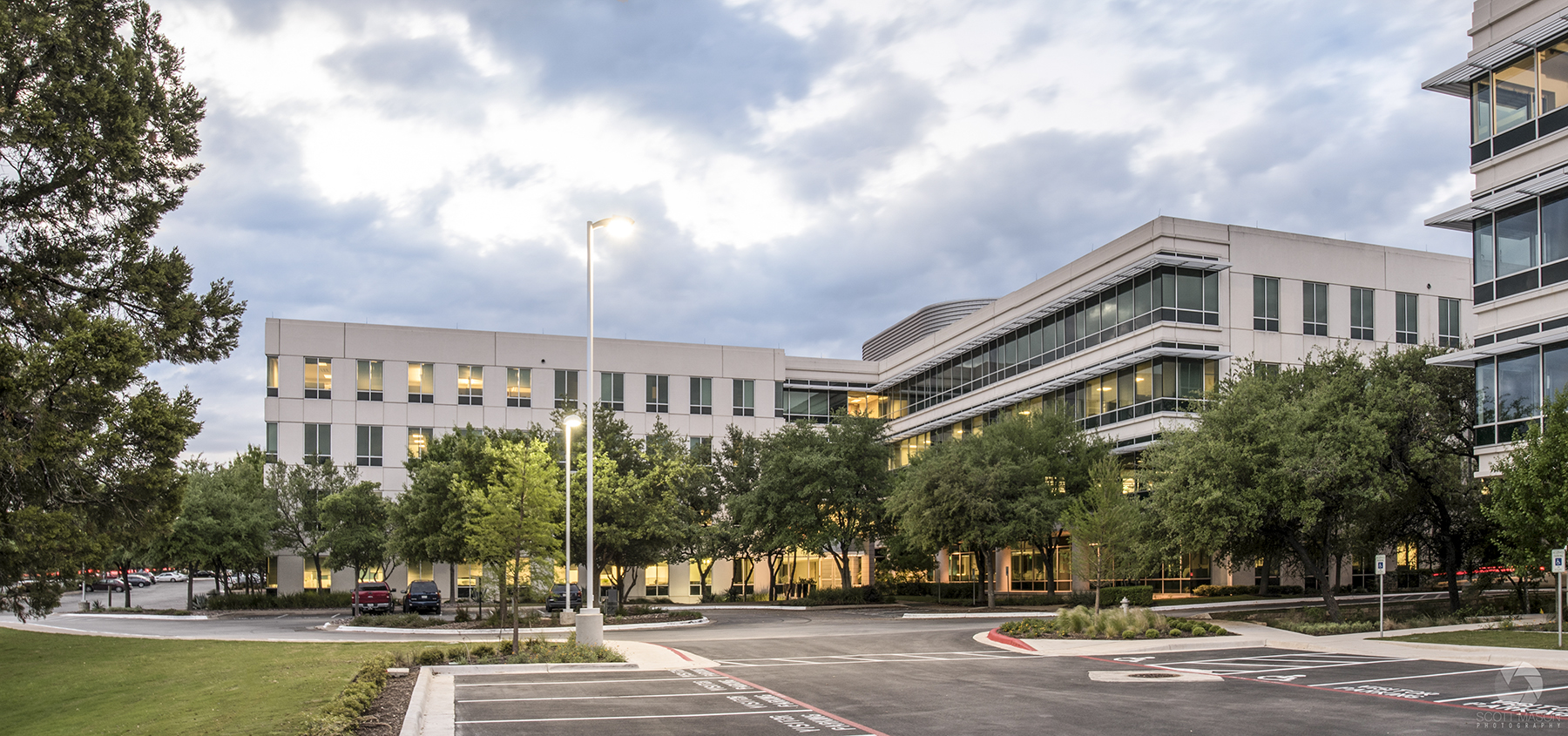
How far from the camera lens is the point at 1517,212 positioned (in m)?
31.5

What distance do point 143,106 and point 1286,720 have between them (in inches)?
1095

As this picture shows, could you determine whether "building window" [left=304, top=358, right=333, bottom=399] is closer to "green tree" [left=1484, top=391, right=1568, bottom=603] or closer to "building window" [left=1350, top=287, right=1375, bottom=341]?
"building window" [left=1350, top=287, right=1375, bottom=341]

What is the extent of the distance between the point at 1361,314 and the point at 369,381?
181 ft

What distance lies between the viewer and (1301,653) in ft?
79.4

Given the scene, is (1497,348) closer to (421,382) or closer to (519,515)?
(519,515)

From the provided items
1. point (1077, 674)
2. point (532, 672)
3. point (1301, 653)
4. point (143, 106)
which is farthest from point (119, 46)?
point (1301, 653)

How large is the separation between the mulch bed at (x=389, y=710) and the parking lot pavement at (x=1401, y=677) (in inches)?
542

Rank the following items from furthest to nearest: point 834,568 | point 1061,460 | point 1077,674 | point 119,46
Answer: point 834,568
point 1061,460
point 119,46
point 1077,674

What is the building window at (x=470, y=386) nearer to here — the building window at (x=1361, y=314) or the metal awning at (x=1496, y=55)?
the building window at (x=1361, y=314)

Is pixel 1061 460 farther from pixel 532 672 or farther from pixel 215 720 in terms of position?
pixel 215 720

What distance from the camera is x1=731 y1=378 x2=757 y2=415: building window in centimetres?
7525

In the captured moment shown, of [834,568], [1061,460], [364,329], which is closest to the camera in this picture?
[1061,460]

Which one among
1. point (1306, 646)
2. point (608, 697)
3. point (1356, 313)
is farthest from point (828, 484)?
point (608, 697)

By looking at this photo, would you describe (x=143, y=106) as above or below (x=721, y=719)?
above
